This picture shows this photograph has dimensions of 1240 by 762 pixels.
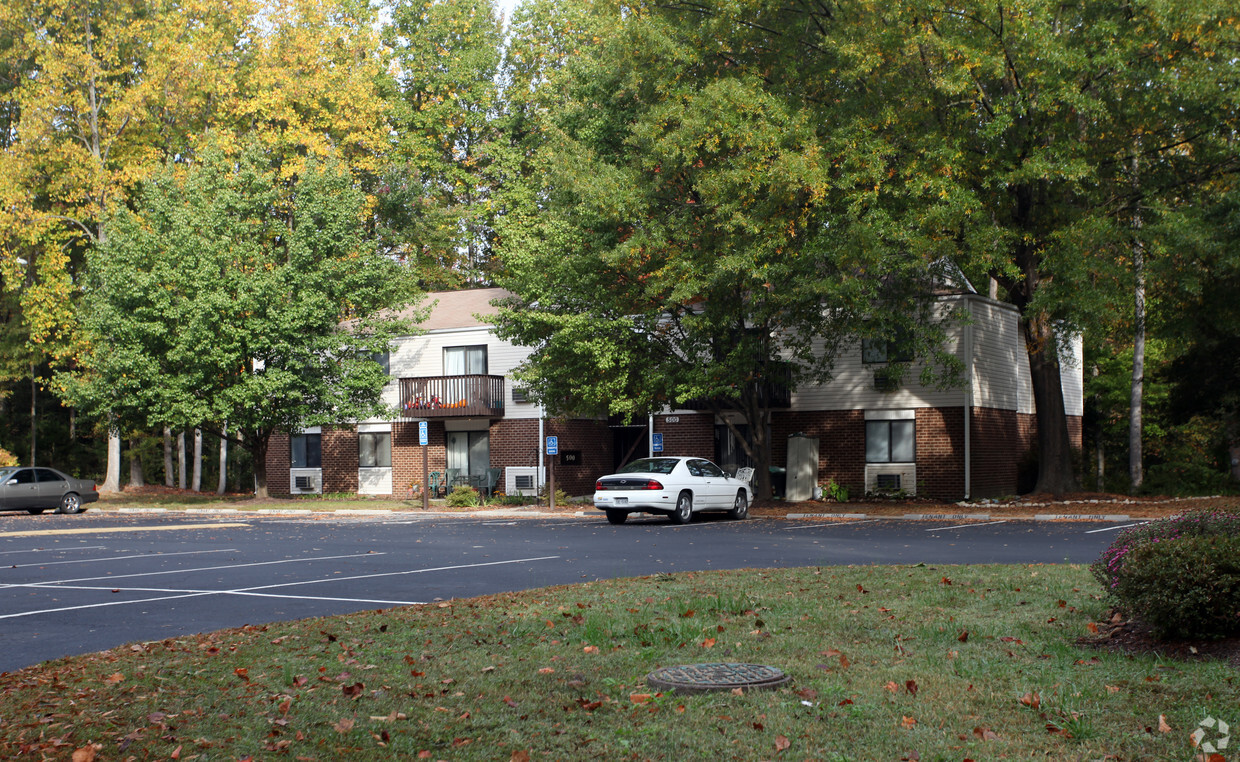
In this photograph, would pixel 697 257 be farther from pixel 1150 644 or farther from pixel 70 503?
pixel 70 503

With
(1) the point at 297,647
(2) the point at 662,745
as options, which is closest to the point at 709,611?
(1) the point at 297,647

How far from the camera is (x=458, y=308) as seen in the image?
4500 cm

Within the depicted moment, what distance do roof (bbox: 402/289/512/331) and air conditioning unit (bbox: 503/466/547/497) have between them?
5703mm

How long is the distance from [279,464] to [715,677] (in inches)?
1680

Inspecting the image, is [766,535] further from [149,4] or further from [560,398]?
[149,4]

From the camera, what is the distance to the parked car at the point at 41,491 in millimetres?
34250

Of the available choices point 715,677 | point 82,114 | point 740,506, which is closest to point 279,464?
point 82,114

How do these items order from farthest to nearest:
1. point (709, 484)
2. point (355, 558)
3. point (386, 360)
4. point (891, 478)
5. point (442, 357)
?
point (386, 360), point (442, 357), point (891, 478), point (709, 484), point (355, 558)

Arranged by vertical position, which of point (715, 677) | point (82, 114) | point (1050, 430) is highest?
point (82, 114)

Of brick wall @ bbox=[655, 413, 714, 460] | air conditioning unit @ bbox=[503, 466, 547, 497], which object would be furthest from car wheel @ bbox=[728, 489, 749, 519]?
air conditioning unit @ bbox=[503, 466, 547, 497]

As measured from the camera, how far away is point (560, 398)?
3388 centimetres

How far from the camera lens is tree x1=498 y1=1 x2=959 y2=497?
87.1 ft

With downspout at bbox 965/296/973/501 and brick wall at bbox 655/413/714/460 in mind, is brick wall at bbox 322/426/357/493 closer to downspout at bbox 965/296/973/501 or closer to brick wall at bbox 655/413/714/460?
brick wall at bbox 655/413/714/460

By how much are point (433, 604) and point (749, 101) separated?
18701 millimetres
